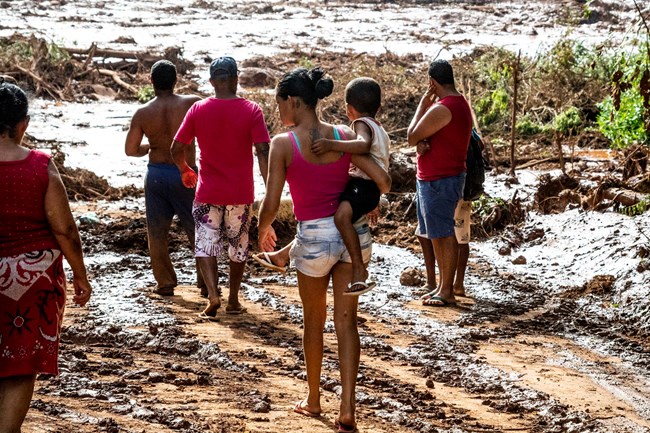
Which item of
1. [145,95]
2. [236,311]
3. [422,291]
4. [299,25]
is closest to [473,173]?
[422,291]

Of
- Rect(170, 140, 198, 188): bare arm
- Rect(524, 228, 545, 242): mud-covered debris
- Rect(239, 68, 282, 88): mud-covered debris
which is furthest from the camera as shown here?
Rect(239, 68, 282, 88): mud-covered debris

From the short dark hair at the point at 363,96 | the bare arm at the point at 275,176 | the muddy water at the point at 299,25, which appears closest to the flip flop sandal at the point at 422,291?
the short dark hair at the point at 363,96

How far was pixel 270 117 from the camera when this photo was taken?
15797 mm

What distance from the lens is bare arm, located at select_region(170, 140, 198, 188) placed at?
7.71m

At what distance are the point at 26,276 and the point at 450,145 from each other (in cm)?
439

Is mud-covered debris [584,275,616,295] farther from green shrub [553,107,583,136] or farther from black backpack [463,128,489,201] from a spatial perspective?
green shrub [553,107,583,136]

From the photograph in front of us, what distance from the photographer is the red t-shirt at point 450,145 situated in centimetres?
827

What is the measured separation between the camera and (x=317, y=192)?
5.53 m

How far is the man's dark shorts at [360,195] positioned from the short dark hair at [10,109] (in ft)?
5.50

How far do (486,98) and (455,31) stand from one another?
11.2 m

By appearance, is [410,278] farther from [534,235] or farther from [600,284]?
[534,235]

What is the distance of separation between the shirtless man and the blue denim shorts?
184 cm

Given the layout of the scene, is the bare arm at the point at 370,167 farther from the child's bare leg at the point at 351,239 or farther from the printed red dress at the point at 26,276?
the printed red dress at the point at 26,276

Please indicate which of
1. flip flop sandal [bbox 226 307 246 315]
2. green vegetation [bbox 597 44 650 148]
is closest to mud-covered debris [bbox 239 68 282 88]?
green vegetation [bbox 597 44 650 148]
